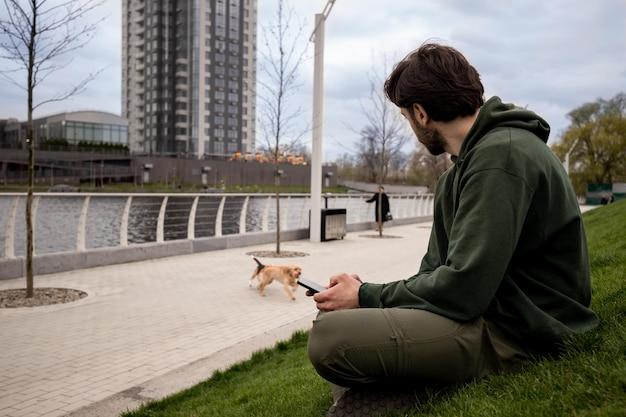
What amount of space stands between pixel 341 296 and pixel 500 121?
3.09 feet

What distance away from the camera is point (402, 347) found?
6.63 feet

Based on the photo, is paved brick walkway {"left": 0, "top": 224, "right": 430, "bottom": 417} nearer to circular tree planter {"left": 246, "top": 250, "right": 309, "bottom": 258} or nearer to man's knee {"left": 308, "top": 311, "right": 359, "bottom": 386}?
circular tree planter {"left": 246, "top": 250, "right": 309, "bottom": 258}

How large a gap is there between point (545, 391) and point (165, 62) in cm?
10933

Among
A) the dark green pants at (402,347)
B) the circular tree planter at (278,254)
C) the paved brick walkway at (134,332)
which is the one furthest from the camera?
the circular tree planter at (278,254)

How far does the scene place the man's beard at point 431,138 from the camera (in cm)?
237

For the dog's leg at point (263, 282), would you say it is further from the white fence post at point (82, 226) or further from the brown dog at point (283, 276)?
the white fence post at point (82, 226)

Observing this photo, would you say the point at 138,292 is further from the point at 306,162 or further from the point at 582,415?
the point at 306,162

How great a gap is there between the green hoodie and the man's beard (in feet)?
0.57

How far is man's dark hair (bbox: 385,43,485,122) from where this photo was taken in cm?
223

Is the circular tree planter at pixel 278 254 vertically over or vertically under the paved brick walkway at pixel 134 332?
under

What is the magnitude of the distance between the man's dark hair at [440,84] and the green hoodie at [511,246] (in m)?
0.10

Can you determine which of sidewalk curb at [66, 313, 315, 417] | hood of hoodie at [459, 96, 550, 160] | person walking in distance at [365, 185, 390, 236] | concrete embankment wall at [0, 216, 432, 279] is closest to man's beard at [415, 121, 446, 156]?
hood of hoodie at [459, 96, 550, 160]

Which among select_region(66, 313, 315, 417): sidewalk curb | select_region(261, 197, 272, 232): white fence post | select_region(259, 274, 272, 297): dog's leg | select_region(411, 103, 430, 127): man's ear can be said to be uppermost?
select_region(411, 103, 430, 127): man's ear

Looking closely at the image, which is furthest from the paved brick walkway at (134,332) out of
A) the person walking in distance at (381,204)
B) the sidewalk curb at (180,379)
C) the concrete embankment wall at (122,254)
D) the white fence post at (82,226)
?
the person walking in distance at (381,204)
